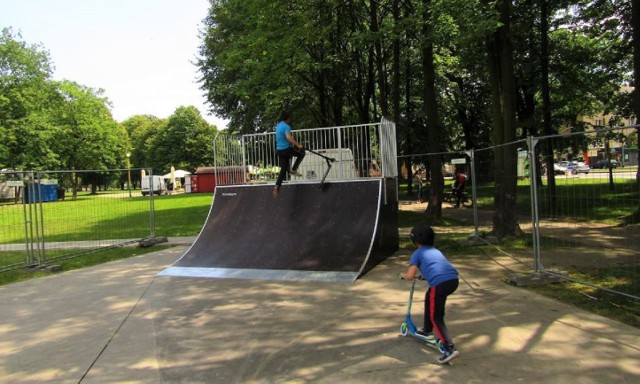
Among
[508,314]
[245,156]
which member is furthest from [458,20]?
[508,314]

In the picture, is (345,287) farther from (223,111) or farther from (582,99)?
(223,111)

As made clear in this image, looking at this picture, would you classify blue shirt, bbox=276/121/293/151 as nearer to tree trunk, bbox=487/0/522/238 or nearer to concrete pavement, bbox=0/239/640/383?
concrete pavement, bbox=0/239/640/383

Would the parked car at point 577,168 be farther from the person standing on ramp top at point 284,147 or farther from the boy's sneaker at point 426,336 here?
the person standing on ramp top at point 284,147

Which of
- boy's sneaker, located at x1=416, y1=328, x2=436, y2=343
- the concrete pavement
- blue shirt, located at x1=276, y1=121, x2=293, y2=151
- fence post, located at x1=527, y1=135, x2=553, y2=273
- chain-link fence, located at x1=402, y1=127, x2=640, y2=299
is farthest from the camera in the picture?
A: blue shirt, located at x1=276, y1=121, x2=293, y2=151

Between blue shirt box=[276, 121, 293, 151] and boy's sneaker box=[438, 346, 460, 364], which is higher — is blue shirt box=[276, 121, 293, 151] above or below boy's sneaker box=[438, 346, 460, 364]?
above

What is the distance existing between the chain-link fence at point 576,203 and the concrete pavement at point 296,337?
1332 mm

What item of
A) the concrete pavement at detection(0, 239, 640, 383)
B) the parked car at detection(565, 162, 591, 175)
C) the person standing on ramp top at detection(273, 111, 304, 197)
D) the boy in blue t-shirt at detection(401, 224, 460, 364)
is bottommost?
the concrete pavement at detection(0, 239, 640, 383)

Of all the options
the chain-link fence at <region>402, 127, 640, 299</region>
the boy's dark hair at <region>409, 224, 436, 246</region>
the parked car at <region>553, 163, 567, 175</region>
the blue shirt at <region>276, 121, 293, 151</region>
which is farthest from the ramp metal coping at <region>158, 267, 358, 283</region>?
the parked car at <region>553, 163, 567, 175</region>

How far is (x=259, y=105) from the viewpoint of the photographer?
25.6 metres

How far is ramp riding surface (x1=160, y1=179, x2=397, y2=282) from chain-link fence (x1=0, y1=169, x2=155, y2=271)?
150 inches

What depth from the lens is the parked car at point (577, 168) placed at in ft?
23.5

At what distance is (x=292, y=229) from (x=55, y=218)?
750cm

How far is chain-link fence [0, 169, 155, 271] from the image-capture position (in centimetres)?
1109

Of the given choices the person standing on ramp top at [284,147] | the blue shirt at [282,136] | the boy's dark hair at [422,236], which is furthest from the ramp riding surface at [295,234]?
the boy's dark hair at [422,236]
